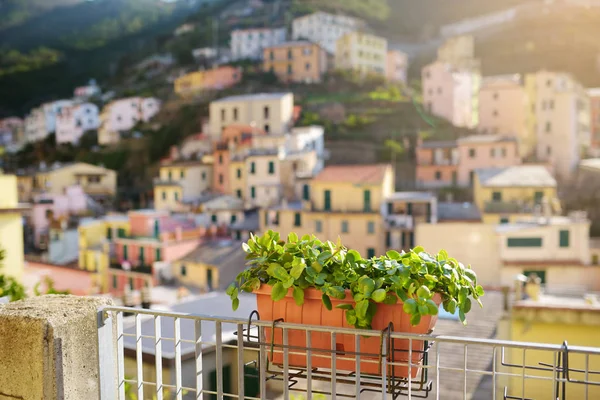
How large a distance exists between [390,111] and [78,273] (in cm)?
1958

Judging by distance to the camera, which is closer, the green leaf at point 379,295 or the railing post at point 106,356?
the green leaf at point 379,295

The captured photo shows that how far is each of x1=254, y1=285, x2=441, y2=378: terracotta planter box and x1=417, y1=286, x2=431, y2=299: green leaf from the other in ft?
0.21

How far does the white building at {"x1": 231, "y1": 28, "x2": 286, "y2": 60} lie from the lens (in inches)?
1865

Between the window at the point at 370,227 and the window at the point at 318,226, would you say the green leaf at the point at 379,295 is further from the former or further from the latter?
the window at the point at 318,226

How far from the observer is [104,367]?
171 cm

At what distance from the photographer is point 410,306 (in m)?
1.40

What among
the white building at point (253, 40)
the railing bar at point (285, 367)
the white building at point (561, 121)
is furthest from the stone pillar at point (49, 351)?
the white building at point (253, 40)

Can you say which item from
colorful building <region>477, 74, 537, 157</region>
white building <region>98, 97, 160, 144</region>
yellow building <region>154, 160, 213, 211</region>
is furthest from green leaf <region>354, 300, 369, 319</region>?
white building <region>98, 97, 160, 144</region>

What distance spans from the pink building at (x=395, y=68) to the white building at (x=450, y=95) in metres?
6.63

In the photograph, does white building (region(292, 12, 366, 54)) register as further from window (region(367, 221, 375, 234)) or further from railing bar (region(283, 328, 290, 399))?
railing bar (region(283, 328, 290, 399))

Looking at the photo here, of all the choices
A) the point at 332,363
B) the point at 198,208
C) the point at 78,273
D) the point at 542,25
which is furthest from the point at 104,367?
the point at 542,25

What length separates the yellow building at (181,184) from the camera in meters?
30.5

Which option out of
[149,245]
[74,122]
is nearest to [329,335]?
[149,245]

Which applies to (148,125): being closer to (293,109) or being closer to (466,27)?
(293,109)
